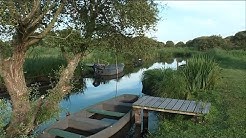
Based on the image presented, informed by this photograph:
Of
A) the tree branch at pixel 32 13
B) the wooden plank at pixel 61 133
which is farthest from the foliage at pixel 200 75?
the tree branch at pixel 32 13

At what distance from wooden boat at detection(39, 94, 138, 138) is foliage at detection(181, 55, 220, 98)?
3365 millimetres

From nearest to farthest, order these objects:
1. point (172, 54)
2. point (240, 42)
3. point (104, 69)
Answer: point (104, 69), point (240, 42), point (172, 54)

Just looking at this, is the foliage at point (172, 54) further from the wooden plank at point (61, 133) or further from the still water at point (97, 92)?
the wooden plank at point (61, 133)

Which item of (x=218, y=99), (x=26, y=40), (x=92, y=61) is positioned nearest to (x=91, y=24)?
(x=26, y=40)

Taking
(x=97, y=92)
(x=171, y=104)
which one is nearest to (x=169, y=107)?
(x=171, y=104)

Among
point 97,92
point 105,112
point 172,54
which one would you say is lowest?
point 97,92

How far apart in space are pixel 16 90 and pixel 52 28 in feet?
8.17

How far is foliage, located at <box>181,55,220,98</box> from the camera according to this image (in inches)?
561

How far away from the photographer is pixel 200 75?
14.4 meters

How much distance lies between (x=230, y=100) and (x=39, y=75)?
15.1 metres

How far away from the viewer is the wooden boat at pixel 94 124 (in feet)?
31.3

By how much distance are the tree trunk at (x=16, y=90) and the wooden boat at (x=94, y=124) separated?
0.87 m

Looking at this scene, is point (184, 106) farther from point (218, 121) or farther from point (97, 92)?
point (97, 92)

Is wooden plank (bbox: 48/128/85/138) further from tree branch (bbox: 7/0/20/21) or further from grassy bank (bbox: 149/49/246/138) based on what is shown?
tree branch (bbox: 7/0/20/21)
